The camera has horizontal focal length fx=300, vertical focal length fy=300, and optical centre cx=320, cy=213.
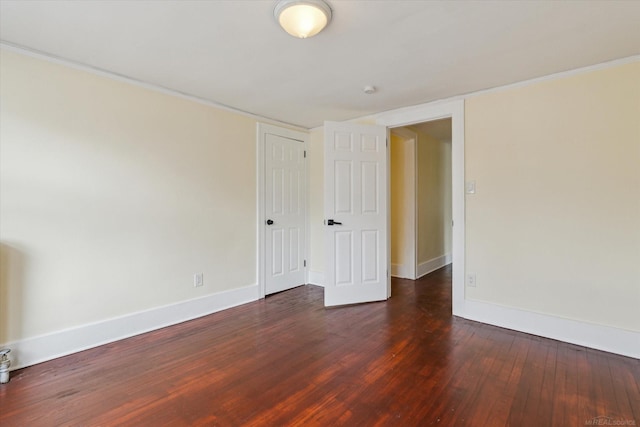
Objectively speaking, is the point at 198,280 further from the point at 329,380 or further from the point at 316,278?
the point at 329,380

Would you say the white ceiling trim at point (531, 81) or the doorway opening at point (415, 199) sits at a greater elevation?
the white ceiling trim at point (531, 81)

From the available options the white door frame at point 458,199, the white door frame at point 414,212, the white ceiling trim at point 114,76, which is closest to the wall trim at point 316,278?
the white door frame at point 414,212

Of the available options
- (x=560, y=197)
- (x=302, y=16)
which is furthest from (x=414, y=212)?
(x=302, y=16)

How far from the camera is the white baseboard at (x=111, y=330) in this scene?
2131mm

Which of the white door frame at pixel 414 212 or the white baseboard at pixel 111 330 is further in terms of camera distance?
the white door frame at pixel 414 212

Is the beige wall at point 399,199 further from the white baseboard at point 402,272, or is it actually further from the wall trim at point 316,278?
the wall trim at point 316,278

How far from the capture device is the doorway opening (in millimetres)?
4547

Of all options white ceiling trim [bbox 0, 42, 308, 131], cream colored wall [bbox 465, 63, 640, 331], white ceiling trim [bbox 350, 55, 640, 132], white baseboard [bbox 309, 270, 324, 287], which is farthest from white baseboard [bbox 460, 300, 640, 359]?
white ceiling trim [bbox 0, 42, 308, 131]

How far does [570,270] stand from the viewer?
8.14 ft

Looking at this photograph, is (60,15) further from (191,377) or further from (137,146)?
(191,377)

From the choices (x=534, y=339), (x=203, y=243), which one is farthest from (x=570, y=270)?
(x=203, y=243)

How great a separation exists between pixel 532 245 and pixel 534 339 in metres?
0.79

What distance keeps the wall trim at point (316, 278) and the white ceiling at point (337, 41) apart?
248 centimetres

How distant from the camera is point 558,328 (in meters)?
2.51
